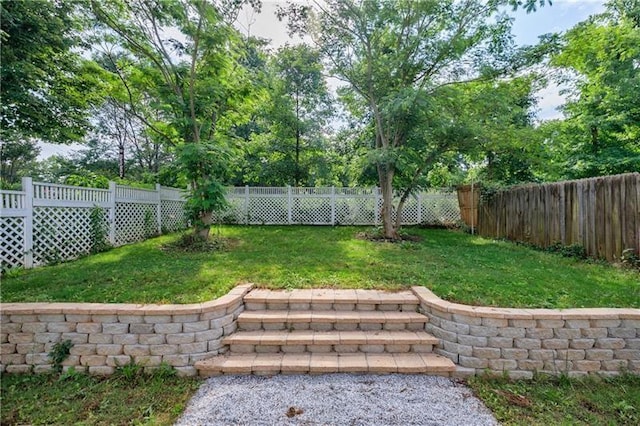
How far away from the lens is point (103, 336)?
247 cm

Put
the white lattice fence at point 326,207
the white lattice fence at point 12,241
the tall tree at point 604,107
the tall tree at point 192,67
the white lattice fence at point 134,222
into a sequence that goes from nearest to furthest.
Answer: the white lattice fence at point 12,241 → the tall tree at point 192,67 → the white lattice fence at point 134,222 → the tall tree at point 604,107 → the white lattice fence at point 326,207

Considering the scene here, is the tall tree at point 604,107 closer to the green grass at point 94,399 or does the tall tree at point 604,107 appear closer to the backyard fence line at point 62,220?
the green grass at point 94,399

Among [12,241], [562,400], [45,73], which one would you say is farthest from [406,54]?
[45,73]

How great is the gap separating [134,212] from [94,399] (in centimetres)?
549

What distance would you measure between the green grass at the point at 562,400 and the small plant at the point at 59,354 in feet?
11.0

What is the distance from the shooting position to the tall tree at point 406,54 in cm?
611

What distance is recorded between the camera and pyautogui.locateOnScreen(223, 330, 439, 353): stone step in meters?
2.58

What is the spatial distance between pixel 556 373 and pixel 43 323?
4.38 meters

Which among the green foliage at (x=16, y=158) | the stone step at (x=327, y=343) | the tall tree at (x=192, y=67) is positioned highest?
the green foliage at (x=16, y=158)

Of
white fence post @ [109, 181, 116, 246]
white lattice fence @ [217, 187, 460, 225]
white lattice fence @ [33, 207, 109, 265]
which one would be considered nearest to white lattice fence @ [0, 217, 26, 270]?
white lattice fence @ [33, 207, 109, 265]

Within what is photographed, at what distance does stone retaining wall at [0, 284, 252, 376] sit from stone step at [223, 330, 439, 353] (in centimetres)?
30

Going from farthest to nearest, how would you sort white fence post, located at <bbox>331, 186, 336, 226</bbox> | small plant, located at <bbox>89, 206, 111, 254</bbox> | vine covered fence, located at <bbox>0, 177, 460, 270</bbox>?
1. white fence post, located at <bbox>331, 186, 336, 226</bbox>
2. small plant, located at <bbox>89, 206, 111, 254</bbox>
3. vine covered fence, located at <bbox>0, 177, 460, 270</bbox>

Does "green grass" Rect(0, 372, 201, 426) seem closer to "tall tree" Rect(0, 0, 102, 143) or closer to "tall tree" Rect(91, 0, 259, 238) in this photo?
"tall tree" Rect(91, 0, 259, 238)

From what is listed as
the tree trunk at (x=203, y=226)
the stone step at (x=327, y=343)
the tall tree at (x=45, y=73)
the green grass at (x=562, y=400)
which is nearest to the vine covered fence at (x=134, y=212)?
the tree trunk at (x=203, y=226)
